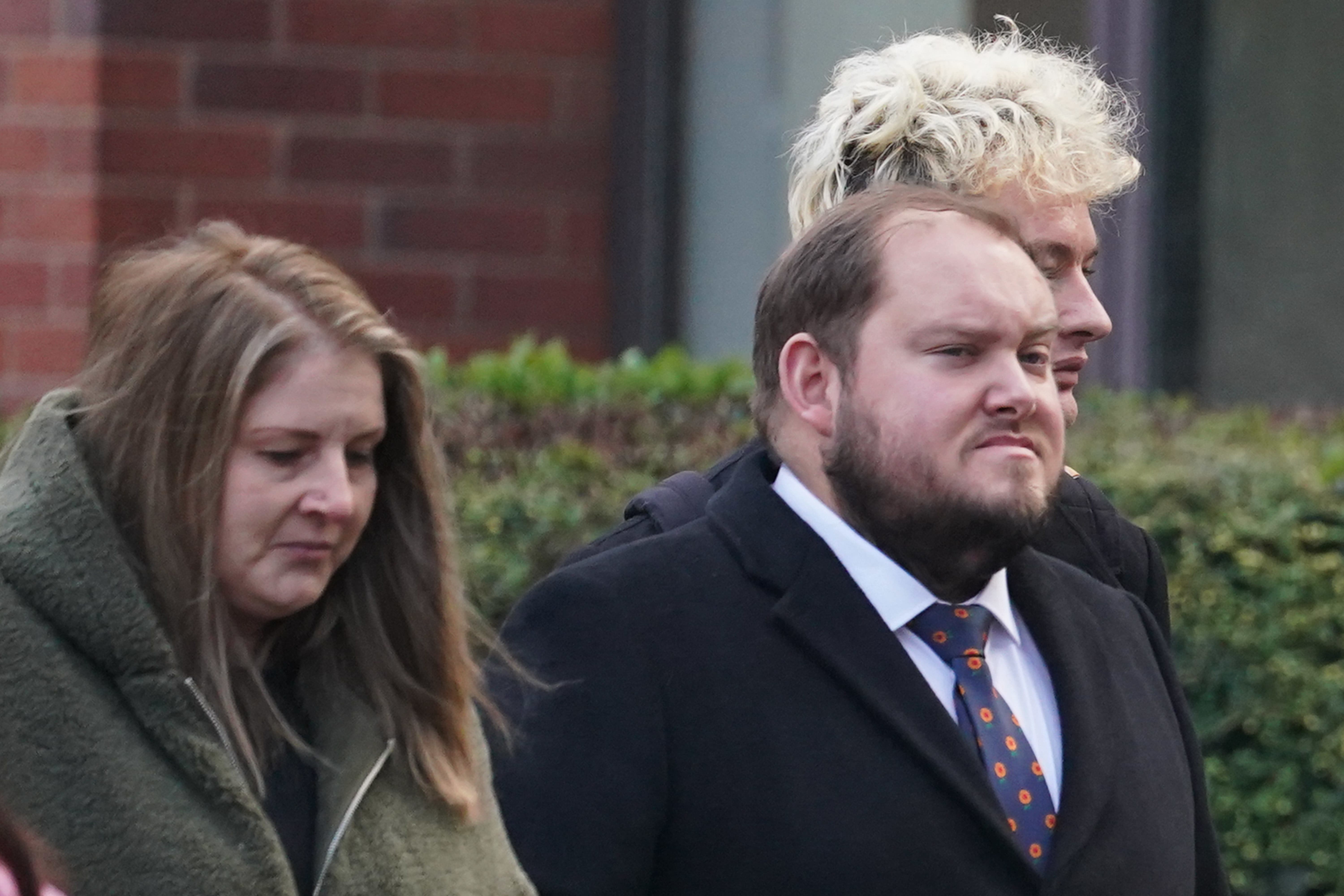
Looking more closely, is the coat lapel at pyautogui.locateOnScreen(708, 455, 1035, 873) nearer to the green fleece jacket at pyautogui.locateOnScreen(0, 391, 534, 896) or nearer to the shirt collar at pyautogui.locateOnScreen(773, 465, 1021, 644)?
the shirt collar at pyautogui.locateOnScreen(773, 465, 1021, 644)

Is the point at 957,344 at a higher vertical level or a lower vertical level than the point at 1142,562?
higher

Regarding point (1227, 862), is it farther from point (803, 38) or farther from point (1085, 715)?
point (803, 38)

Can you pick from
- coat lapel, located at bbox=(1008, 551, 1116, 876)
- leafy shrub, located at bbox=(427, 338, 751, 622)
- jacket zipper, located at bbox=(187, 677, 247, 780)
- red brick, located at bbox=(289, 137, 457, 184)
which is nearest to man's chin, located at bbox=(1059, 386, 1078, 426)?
coat lapel, located at bbox=(1008, 551, 1116, 876)

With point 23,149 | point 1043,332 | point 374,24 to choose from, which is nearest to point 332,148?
point 374,24

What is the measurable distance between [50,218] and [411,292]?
1.06 meters

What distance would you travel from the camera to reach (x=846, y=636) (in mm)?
2602

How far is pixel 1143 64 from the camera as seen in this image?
601cm

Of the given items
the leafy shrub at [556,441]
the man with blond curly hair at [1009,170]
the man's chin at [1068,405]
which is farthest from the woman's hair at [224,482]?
the leafy shrub at [556,441]

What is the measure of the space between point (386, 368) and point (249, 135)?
3.79 meters

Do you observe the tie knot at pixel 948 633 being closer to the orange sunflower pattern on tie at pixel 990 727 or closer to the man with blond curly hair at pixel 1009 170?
the orange sunflower pattern on tie at pixel 990 727

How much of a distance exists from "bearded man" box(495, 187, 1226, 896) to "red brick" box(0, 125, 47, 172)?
388 centimetres

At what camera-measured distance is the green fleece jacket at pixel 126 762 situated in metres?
2.39

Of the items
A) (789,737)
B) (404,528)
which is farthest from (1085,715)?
(404,528)

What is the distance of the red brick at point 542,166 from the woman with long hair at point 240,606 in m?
3.72
